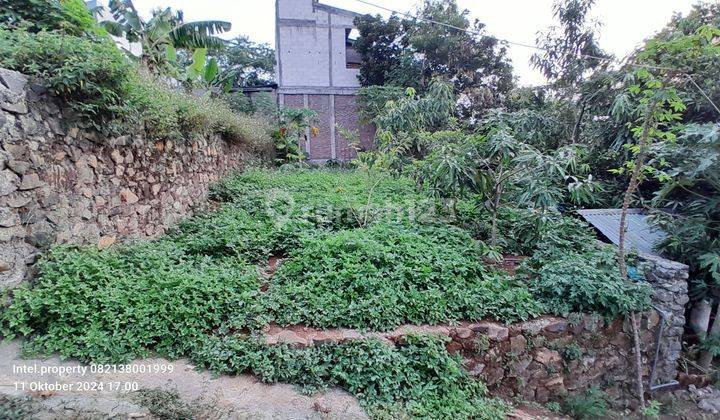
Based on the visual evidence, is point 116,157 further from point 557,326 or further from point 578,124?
point 578,124

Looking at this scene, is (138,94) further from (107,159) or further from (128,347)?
(128,347)

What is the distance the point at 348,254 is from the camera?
3.78 metres

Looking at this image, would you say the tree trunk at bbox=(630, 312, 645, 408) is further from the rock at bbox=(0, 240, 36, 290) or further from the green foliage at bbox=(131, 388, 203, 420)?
the rock at bbox=(0, 240, 36, 290)

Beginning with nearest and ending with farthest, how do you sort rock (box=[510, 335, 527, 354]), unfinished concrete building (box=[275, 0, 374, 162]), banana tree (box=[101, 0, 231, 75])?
1. rock (box=[510, 335, 527, 354])
2. banana tree (box=[101, 0, 231, 75])
3. unfinished concrete building (box=[275, 0, 374, 162])

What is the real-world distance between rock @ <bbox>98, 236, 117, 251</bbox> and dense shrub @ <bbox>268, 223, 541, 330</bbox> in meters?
1.74

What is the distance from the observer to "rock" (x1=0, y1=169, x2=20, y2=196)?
8.86ft

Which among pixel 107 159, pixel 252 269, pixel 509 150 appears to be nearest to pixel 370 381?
pixel 252 269

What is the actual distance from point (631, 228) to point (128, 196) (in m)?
6.40

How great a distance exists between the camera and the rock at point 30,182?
9.37 feet

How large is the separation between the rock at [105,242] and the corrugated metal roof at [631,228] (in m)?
5.88

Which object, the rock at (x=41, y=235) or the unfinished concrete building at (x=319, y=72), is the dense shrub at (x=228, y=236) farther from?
the unfinished concrete building at (x=319, y=72)

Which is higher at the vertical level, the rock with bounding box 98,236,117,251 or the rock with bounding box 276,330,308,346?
the rock with bounding box 98,236,117,251

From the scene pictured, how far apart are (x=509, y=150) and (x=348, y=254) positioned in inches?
90.9

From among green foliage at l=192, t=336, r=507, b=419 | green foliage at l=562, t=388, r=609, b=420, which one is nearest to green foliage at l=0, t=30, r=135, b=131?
green foliage at l=192, t=336, r=507, b=419
